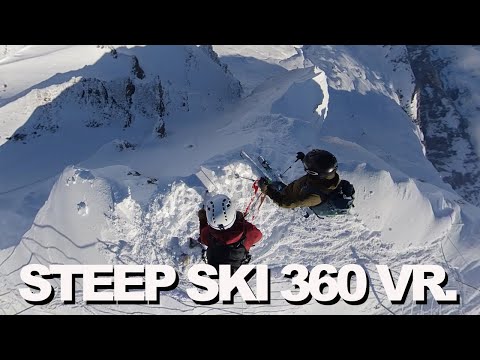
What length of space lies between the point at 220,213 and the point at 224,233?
0.36 meters

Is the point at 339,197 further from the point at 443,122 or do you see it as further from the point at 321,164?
the point at 443,122

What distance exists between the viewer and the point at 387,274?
9.23 metres

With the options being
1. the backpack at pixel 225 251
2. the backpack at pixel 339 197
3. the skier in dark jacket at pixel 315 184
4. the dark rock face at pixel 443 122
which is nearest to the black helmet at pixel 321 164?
the skier in dark jacket at pixel 315 184

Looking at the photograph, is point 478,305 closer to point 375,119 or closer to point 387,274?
point 387,274

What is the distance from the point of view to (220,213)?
5941mm

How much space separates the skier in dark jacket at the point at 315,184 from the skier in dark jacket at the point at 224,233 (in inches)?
38.1

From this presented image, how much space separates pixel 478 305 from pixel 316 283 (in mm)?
4223

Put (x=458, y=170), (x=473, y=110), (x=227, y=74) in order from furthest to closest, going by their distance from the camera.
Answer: (x=473, y=110)
(x=458, y=170)
(x=227, y=74)

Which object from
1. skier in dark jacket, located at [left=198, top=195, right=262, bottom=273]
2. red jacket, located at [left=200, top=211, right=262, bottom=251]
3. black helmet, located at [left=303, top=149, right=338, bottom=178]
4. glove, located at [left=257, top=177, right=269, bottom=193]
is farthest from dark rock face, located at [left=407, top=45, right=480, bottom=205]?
skier in dark jacket, located at [left=198, top=195, right=262, bottom=273]

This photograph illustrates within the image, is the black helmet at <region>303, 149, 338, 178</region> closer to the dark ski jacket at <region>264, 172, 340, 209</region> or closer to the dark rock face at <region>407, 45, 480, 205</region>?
the dark ski jacket at <region>264, 172, 340, 209</region>

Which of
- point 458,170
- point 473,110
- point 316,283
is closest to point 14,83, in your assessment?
point 316,283

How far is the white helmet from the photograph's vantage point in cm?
595

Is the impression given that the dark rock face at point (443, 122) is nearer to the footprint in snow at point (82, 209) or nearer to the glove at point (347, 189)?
the glove at point (347, 189)

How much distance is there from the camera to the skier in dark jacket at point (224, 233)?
5965 millimetres
